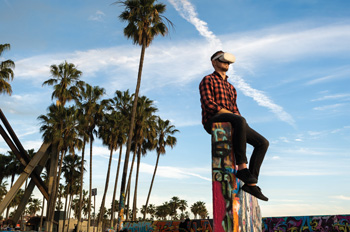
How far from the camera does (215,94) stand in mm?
4559

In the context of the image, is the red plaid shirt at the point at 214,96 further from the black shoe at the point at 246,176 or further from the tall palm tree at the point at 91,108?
the tall palm tree at the point at 91,108

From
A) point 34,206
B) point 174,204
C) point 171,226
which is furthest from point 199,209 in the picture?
point 171,226

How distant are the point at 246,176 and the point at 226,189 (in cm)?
29

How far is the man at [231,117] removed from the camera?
4.11 m

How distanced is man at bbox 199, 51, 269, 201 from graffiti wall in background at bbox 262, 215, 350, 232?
30.6 ft

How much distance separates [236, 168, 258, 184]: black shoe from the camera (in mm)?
4023

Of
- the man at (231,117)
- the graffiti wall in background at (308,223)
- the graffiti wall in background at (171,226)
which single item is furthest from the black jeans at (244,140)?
the graffiti wall in background at (171,226)

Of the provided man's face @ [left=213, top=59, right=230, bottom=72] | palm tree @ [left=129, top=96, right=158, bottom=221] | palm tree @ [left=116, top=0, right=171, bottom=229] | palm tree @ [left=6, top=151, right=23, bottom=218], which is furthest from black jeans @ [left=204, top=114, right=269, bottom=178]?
palm tree @ [left=6, top=151, right=23, bottom=218]

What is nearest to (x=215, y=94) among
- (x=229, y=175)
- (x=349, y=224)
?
(x=229, y=175)

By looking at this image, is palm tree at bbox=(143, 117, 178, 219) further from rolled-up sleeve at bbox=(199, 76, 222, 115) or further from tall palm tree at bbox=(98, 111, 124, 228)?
rolled-up sleeve at bbox=(199, 76, 222, 115)

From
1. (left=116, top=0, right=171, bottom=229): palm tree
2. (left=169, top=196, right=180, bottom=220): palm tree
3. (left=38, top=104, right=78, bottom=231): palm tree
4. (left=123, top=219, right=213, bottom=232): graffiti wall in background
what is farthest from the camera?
(left=169, top=196, right=180, bottom=220): palm tree

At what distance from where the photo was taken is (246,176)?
4043mm

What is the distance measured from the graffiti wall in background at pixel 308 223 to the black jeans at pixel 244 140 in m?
9.32

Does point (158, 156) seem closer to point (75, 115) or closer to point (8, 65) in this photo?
point (75, 115)
